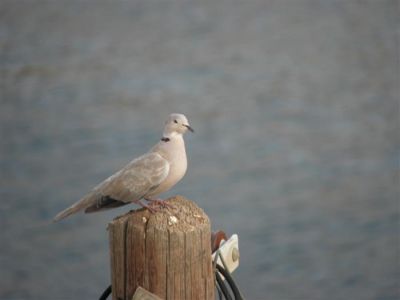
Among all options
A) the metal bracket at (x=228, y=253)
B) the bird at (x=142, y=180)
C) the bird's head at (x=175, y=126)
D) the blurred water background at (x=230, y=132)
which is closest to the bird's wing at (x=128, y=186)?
the bird at (x=142, y=180)

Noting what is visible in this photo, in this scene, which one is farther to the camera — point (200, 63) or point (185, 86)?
point (200, 63)

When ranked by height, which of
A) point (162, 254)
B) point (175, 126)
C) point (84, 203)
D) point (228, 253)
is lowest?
point (162, 254)

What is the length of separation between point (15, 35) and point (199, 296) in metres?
12.1

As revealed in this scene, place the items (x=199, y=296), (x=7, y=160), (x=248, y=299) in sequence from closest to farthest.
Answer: (x=199, y=296) < (x=248, y=299) < (x=7, y=160)

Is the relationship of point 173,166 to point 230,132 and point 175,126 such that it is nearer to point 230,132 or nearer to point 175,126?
point 175,126

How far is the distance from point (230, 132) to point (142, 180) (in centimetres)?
805

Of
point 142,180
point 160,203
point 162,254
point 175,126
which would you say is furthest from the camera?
point 175,126

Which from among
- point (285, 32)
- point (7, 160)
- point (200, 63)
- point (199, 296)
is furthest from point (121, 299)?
point (285, 32)

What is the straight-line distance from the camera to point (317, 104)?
12.6 metres

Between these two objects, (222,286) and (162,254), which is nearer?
(162,254)

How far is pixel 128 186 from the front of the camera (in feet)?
12.3

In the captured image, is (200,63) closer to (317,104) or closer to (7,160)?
(317,104)

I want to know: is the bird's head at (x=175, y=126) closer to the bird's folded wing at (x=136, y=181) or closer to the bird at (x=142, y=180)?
the bird at (x=142, y=180)

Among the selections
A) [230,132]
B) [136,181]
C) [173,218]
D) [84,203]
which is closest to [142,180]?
[136,181]
